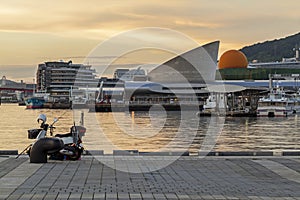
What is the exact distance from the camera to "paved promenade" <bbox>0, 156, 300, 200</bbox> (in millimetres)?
7699

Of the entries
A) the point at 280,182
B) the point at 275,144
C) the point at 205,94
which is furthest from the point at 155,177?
the point at 205,94

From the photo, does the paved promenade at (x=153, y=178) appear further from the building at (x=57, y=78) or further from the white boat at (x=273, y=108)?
the building at (x=57, y=78)

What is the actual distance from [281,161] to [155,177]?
3.55m

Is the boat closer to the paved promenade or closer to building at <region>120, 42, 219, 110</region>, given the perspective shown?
building at <region>120, 42, 219, 110</region>

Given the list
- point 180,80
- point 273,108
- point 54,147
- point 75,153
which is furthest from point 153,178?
point 180,80

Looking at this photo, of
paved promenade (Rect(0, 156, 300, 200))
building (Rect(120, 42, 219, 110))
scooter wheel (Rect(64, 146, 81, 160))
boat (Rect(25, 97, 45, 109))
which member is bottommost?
paved promenade (Rect(0, 156, 300, 200))

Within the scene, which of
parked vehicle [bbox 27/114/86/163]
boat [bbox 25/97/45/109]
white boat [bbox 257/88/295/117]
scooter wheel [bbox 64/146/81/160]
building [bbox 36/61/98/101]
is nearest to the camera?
parked vehicle [bbox 27/114/86/163]

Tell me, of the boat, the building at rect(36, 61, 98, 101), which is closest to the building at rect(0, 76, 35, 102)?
the building at rect(36, 61, 98, 101)

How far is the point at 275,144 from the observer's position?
24.8 m

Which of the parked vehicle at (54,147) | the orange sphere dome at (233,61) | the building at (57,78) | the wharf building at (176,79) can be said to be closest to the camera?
the parked vehicle at (54,147)

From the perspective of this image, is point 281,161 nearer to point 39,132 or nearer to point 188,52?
point 39,132

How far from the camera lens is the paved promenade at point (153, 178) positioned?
25.3ft

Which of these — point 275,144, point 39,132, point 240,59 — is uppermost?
point 240,59

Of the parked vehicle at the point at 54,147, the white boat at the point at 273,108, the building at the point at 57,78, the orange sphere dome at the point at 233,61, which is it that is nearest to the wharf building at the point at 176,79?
the orange sphere dome at the point at 233,61
